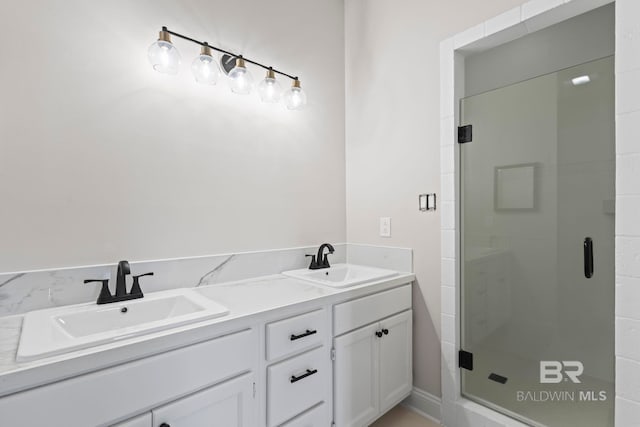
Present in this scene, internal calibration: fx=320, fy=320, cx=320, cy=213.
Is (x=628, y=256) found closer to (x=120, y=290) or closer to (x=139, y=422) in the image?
(x=139, y=422)

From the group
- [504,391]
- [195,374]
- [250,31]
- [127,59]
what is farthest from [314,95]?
[504,391]

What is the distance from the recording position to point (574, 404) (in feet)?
4.90

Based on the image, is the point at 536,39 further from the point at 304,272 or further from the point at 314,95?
the point at 304,272

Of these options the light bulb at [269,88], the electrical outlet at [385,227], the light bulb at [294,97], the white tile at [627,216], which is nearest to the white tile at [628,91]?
the white tile at [627,216]

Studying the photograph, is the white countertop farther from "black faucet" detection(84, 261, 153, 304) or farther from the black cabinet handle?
the black cabinet handle

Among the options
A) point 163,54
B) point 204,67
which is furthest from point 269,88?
point 163,54

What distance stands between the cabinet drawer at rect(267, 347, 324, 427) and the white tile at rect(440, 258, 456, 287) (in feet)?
2.65

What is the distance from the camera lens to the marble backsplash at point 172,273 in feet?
3.98

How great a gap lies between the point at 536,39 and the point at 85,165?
8.63ft

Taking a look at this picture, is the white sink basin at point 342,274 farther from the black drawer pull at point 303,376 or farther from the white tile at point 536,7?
the white tile at point 536,7

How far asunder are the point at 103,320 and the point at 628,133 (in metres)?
2.16

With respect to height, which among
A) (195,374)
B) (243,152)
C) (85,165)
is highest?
(243,152)

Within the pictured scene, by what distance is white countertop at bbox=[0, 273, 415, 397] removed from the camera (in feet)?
2.63

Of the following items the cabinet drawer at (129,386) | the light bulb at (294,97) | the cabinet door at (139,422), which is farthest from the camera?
the light bulb at (294,97)
